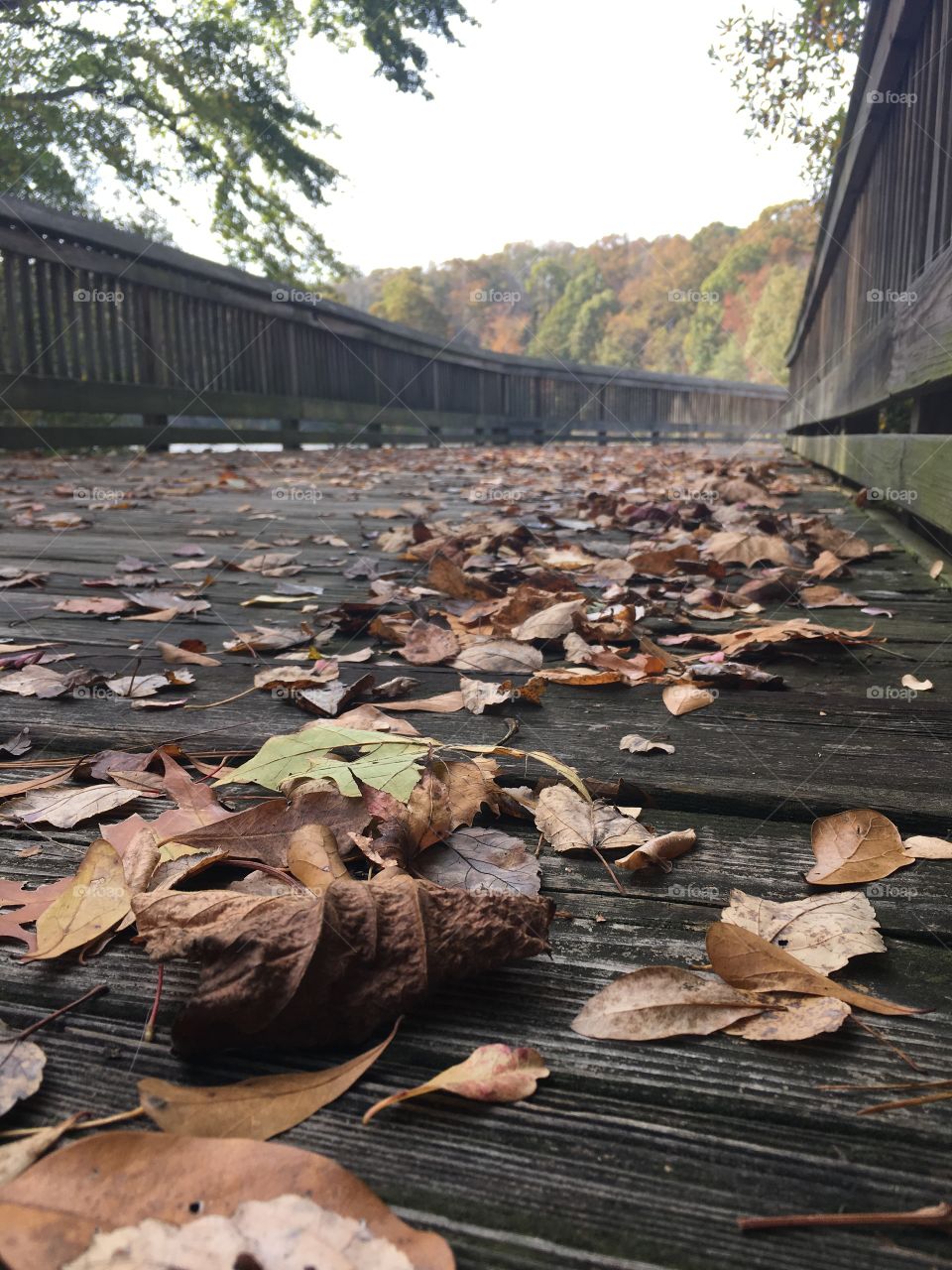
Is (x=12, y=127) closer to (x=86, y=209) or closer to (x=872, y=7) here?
(x=86, y=209)

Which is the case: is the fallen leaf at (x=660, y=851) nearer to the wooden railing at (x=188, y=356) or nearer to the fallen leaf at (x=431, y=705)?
the fallen leaf at (x=431, y=705)

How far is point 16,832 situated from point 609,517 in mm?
3024

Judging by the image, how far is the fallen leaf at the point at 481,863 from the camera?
85cm

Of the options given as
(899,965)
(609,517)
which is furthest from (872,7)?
(899,965)

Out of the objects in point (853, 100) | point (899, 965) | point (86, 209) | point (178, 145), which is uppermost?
point (178, 145)

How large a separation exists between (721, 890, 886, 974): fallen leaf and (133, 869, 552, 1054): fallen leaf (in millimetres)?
183

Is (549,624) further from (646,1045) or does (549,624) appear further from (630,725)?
(646,1045)

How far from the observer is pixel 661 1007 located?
66 cm

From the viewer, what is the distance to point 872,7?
3.20 m

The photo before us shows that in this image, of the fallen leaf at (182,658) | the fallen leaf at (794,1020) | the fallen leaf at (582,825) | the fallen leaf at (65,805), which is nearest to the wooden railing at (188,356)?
the fallen leaf at (182,658)

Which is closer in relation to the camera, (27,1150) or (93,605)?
(27,1150)

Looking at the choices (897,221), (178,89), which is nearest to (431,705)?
(897,221)

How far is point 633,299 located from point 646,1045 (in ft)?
121

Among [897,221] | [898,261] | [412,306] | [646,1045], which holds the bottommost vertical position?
[646,1045]
